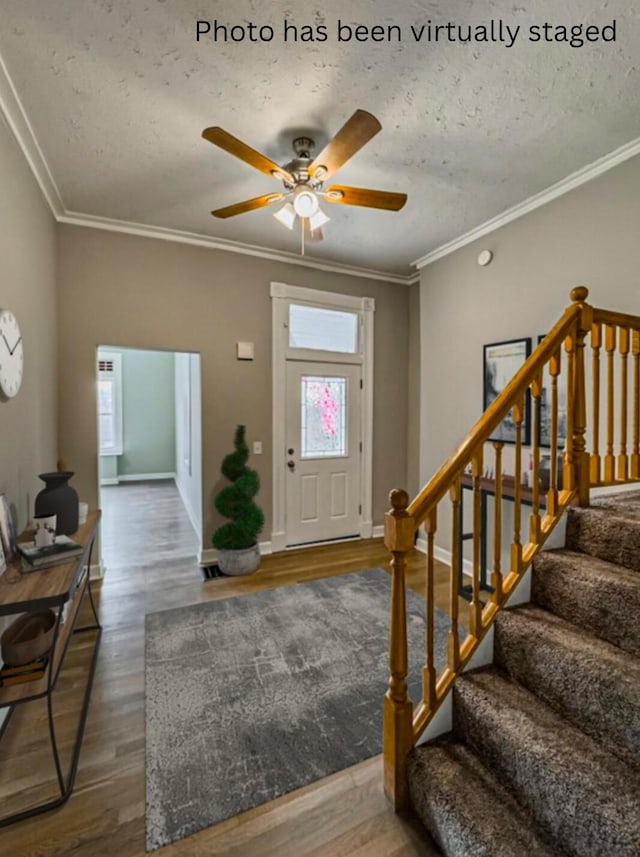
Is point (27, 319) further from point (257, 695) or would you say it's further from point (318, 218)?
point (257, 695)

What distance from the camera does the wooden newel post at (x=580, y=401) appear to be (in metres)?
1.86

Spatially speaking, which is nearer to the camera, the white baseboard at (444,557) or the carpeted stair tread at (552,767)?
the carpeted stair tread at (552,767)

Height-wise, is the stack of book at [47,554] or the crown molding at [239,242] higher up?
the crown molding at [239,242]

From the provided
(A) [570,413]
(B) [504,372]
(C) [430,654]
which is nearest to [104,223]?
(B) [504,372]

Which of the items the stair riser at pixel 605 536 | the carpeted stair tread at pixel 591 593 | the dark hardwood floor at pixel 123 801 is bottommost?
the dark hardwood floor at pixel 123 801

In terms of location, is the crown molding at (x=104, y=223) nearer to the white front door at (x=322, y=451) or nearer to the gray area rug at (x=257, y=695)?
the white front door at (x=322, y=451)

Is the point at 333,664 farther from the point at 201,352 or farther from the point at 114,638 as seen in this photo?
the point at 201,352

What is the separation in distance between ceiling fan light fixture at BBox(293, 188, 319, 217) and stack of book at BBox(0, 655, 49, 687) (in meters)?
2.53

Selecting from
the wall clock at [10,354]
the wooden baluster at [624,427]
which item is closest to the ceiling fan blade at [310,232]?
the wall clock at [10,354]

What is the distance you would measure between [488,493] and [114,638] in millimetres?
2861

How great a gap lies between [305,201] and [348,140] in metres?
0.45

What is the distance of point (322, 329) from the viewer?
4.35 metres

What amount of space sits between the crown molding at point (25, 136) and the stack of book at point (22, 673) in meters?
2.66

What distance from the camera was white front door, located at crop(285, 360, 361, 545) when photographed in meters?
4.21
